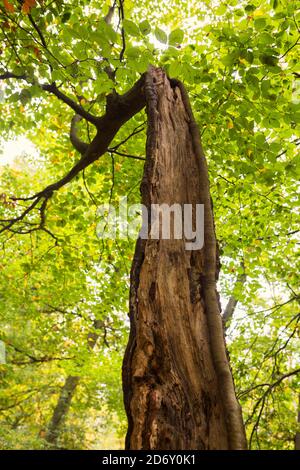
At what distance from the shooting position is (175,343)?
1604 mm

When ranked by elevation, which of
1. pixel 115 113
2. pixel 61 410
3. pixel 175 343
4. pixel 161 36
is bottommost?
pixel 175 343

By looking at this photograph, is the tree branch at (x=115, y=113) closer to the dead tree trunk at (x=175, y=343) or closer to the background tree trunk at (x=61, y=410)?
the dead tree trunk at (x=175, y=343)

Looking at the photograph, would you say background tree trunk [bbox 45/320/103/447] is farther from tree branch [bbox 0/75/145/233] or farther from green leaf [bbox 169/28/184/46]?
green leaf [bbox 169/28/184/46]

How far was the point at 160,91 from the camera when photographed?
2.80 meters

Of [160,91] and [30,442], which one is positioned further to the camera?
[30,442]

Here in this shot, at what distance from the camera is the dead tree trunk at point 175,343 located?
1.39 m

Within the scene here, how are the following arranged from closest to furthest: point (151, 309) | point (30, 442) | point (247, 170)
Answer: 1. point (151, 309)
2. point (247, 170)
3. point (30, 442)

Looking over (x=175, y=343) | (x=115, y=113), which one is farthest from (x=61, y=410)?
(x=175, y=343)

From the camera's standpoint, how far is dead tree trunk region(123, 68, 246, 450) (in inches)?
54.8

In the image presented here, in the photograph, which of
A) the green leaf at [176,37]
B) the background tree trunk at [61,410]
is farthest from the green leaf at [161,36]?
the background tree trunk at [61,410]

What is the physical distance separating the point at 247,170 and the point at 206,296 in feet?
7.01

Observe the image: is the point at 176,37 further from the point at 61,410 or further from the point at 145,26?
the point at 61,410
